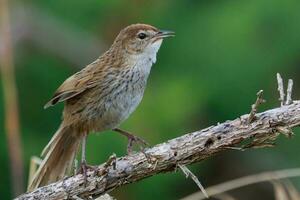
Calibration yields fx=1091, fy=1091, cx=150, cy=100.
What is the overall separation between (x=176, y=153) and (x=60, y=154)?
1.52 m

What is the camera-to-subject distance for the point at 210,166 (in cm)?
1095

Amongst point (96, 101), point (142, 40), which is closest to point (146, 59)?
point (142, 40)

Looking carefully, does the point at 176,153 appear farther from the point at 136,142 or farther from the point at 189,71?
the point at 189,71

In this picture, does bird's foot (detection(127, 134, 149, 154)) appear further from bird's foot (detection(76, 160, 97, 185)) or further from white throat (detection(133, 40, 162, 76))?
white throat (detection(133, 40, 162, 76))

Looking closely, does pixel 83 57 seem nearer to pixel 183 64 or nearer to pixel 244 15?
pixel 183 64

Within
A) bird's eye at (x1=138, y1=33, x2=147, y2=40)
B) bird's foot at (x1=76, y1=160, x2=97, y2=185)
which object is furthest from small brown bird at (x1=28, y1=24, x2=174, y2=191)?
bird's foot at (x1=76, y1=160, x2=97, y2=185)

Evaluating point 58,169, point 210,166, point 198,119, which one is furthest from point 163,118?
point 58,169

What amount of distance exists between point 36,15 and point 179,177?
7.09 ft

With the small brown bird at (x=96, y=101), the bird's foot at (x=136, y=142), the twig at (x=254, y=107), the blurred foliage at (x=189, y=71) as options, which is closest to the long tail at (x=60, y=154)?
the small brown bird at (x=96, y=101)

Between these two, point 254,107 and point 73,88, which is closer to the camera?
point 254,107

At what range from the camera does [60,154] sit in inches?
260

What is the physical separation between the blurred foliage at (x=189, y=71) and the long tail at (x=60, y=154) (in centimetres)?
291

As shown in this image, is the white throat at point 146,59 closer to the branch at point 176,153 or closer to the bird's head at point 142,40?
the bird's head at point 142,40

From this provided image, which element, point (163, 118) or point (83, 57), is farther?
point (83, 57)
